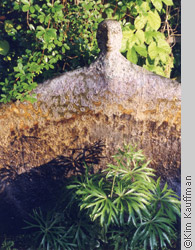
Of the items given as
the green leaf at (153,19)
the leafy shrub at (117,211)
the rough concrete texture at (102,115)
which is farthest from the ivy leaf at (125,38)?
the leafy shrub at (117,211)

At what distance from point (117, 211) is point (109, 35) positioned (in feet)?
3.97

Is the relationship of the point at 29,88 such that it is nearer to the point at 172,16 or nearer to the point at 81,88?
the point at 81,88

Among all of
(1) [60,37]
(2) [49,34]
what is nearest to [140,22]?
(1) [60,37]

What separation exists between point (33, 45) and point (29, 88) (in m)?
0.39

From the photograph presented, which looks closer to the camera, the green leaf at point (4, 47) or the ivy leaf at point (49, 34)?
the ivy leaf at point (49, 34)

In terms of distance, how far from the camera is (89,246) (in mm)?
2338

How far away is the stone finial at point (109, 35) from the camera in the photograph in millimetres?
2195

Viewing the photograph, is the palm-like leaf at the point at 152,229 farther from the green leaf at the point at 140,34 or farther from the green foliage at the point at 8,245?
the green leaf at the point at 140,34

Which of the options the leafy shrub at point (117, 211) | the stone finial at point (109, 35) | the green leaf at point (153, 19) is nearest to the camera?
the leafy shrub at point (117, 211)

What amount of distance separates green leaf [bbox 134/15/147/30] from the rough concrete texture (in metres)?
0.56

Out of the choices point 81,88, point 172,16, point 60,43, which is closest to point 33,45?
point 60,43

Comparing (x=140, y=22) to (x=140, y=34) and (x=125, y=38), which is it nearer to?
(x=140, y=34)

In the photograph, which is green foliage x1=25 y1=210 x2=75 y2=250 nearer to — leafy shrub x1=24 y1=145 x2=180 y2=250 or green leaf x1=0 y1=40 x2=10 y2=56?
leafy shrub x1=24 y1=145 x2=180 y2=250

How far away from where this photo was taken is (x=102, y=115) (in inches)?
93.6
